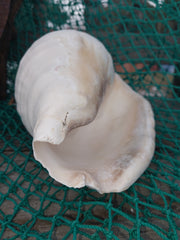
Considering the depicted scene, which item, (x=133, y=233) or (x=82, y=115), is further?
(x=82, y=115)

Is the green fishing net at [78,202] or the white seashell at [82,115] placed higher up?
the white seashell at [82,115]

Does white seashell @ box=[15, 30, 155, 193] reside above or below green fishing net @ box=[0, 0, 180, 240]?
above

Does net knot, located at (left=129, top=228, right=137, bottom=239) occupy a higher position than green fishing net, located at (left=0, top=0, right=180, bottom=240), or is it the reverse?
net knot, located at (left=129, top=228, right=137, bottom=239)

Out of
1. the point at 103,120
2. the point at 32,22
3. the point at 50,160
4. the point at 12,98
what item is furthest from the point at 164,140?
the point at 32,22

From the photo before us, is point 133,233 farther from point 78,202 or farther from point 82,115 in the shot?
point 82,115

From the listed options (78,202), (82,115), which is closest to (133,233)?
(78,202)

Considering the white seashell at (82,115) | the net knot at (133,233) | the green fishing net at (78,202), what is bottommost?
the green fishing net at (78,202)

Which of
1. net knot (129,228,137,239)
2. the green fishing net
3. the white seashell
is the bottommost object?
the green fishing net

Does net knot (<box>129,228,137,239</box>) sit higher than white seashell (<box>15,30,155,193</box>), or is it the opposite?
white seashell (<box>15,30,155,193</box>)
